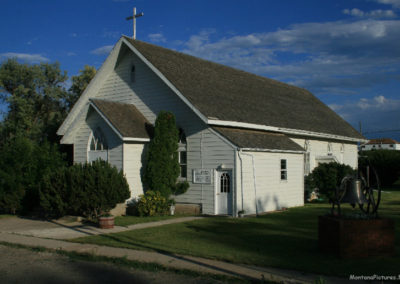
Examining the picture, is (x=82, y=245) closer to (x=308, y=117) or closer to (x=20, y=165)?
(x=20, y=165)

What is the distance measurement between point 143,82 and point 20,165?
7006 mm

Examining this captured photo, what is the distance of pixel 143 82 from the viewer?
21172 mm

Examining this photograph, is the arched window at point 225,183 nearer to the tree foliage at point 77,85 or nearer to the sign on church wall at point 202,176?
the sign on church wall at point 202,176

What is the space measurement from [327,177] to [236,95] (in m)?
7.09

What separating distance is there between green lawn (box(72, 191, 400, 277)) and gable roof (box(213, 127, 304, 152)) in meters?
3.23

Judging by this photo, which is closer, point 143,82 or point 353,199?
point 353,199

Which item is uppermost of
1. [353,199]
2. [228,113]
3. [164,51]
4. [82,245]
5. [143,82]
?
[164,51]

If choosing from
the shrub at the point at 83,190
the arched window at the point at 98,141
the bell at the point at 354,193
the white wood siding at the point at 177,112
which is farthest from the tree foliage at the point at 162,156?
the bell at the point at 354,193

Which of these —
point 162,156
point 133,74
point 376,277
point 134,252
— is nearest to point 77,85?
point 133,74

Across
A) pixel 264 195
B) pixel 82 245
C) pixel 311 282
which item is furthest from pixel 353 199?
pixel 264 195

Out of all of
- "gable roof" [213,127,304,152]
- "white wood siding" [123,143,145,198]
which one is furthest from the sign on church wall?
"white wood siding" [123,143,145,198]

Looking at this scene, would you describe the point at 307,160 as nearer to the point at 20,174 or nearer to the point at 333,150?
the point at 333,150

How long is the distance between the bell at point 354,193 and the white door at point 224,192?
7.58 metres

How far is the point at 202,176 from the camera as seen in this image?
1873 cm
